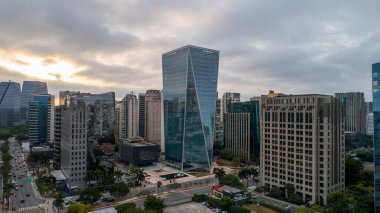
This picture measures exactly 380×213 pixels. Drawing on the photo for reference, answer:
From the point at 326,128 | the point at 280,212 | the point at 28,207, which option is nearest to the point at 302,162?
the point at 326,128

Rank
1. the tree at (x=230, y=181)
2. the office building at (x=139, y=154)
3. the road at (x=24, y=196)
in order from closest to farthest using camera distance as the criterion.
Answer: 1. the road at (x=24, y=196)
2. the tree at (x=230, y=181)
3. the office building at (x=139, y=154)

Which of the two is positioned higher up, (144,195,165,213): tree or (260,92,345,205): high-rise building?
(260,92,345,205): high-rise building

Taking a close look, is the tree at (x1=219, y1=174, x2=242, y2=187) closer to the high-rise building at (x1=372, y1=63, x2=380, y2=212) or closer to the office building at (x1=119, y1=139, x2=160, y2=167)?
the high-rise building at (x1=372, y1=63, x2=380, y2=212)

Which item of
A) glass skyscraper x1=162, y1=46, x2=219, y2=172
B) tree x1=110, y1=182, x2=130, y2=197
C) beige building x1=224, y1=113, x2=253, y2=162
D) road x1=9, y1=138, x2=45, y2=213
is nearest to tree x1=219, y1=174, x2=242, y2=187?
glass skyscraper x1=162, y1=46, x2=219, y2=172

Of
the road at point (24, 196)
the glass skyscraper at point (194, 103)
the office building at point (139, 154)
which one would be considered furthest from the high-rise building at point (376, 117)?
the office building at point (139, 154)

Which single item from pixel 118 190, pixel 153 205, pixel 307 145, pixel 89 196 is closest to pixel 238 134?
pixel 307 145

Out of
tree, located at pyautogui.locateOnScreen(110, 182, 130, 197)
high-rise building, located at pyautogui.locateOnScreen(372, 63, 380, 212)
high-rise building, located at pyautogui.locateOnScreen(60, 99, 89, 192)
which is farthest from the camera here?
high-rise building, located at pyautogui.locateOnScreen(60, 99, 89, 192)

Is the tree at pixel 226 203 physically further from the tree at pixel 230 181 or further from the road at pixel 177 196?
the tree at pixel 230 181

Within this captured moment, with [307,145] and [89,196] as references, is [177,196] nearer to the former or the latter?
[89,196]
